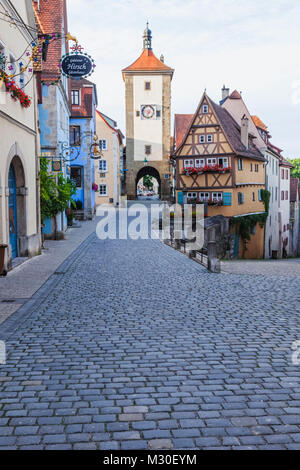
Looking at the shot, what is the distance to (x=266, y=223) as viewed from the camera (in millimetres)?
38344

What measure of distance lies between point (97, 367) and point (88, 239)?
16229 mm

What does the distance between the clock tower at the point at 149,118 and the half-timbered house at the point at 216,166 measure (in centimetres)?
2140

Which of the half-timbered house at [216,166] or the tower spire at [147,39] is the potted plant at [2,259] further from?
the tower spire at [147,39]

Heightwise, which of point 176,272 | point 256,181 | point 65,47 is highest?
point 65,47

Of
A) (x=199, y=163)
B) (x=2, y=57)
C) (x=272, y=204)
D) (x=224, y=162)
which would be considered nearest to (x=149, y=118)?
(x=272, y=204)

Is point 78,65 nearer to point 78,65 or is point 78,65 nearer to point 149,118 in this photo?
point 78,65

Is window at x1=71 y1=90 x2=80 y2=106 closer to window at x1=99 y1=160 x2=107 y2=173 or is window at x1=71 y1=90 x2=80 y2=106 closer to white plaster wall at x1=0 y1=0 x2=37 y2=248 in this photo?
window at x1=99 y1=160 x2=107 y2=173

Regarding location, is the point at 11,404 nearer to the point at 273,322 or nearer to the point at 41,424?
the point at 41,424

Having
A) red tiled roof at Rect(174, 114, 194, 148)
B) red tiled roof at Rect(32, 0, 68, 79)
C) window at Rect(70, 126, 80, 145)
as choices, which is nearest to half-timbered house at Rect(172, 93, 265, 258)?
window at Rect(70, 126, 80, 145)

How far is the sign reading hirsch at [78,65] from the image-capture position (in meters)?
15.8

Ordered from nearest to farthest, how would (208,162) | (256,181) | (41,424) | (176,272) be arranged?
1. (41,424)
2. (176,272)
3. (208,162)
4. (256,181)

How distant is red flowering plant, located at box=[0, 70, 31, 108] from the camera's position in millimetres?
11523
